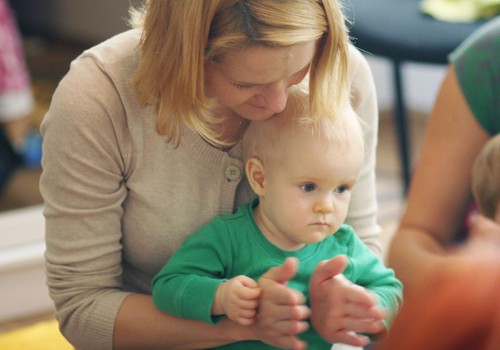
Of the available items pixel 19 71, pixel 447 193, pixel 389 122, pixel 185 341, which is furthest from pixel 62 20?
pixel 185 341

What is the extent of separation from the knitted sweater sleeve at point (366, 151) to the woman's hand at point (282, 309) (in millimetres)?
318

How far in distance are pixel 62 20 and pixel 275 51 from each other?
229 centimetres

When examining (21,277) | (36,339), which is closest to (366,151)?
(36,339)

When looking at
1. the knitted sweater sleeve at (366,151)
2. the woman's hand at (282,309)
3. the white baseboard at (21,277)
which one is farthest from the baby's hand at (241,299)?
the white baseboard at (21,277)

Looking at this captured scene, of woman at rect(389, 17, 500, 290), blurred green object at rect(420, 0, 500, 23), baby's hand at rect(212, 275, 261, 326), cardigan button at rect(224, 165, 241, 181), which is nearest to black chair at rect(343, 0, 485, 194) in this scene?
blurred green object at rect(420, 0, 500, 23)

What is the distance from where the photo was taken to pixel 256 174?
1296 millimetres

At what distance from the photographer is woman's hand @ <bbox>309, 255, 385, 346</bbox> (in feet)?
3.86

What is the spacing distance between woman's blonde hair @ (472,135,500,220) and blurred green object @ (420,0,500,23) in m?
1.00

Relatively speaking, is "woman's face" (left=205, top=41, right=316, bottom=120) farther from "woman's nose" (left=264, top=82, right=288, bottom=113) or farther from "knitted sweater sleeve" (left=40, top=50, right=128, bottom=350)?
"knitted sweater sleeve" (left=40, top=50, right=128, bottom=350)

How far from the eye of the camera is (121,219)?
138 centimetres

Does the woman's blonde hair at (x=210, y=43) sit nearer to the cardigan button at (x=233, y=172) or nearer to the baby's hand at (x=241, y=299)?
the cardigan button at (x=233, y=172)

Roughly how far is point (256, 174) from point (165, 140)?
15cm

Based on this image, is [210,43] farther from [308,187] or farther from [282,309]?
[282,309]

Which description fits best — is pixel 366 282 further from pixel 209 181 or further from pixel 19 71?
pixel 19 71
